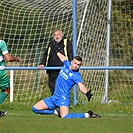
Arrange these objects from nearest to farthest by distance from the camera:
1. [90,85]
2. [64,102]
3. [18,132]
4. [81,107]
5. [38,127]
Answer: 1. [18,132]
2. [38,127]
3. [64,102]
4. [81,107]
5. [90,85]

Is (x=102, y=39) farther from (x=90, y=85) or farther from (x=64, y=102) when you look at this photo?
(x=64, y=102)

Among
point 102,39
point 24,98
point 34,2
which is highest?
point 34,2

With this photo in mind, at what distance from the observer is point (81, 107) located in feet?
47.0

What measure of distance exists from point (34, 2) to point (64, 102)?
17.8 feet

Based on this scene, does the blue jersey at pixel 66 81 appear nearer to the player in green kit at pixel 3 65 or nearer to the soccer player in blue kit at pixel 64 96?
the soccer player in blue kit at pixel 64 96

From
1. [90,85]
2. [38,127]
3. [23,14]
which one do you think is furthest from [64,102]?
[23,14]

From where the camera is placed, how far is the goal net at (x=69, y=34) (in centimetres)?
1628

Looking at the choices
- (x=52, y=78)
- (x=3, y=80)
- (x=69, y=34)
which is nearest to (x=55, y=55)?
(x=52, y=78)

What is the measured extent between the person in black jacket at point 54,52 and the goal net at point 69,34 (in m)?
1.88

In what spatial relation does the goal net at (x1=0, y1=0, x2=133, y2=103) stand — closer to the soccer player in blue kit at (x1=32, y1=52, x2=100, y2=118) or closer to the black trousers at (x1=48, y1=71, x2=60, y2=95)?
the black trousers at (x1=48, y1=71, x2=60, y2=95)

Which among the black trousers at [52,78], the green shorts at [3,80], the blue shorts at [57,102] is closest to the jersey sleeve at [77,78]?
the blue shorts at [57,102]

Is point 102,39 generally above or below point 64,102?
above

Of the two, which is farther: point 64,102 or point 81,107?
point 81,107

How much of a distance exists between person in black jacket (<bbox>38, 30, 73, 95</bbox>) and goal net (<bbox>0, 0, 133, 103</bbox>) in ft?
6.16
